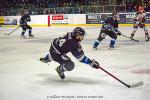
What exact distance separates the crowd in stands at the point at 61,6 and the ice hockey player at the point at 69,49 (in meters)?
14.0

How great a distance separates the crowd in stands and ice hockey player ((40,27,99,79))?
553 inches

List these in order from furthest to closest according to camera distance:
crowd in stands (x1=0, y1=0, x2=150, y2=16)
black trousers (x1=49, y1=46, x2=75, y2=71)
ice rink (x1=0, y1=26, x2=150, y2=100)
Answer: crowd in stands (x1=0, y1=0, x2=150, y2=16) → black trousers (x1=49, y1=46, x2=75, y2=71) → ice rink (x1=0, y1=26, x2=150, y2=100)

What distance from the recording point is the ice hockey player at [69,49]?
526 cm

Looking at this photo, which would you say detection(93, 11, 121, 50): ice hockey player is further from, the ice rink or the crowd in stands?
the crowd in stands

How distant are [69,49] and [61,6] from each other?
1647 centimetres

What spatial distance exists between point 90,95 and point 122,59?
11.1 ft

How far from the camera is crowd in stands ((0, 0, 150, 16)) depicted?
790 inches

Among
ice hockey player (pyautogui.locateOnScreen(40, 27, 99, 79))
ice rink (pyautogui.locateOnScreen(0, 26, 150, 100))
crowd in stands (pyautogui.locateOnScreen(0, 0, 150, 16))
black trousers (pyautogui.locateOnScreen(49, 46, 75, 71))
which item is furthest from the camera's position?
crowd in stands (pyautogui.locateOnScreen(0, 0, 150, 16))

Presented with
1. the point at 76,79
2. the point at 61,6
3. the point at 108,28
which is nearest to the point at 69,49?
A: the point at 76,79

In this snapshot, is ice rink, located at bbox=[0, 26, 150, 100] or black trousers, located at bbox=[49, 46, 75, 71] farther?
black trousers, located at bbox=[49, 46, 75, 71]

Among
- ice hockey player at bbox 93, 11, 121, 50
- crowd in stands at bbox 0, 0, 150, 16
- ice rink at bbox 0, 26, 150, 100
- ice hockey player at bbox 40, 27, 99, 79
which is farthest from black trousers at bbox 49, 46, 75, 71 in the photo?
crowd in stands at bbox 0, 0, 150, 16

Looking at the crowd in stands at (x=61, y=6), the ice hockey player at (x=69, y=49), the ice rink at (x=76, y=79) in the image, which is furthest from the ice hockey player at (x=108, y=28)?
the crowd in stands at (x=61, y=6)

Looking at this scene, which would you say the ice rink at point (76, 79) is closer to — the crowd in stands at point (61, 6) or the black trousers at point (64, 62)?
the black trousers at point (64, 62)

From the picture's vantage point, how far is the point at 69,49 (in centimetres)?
555
